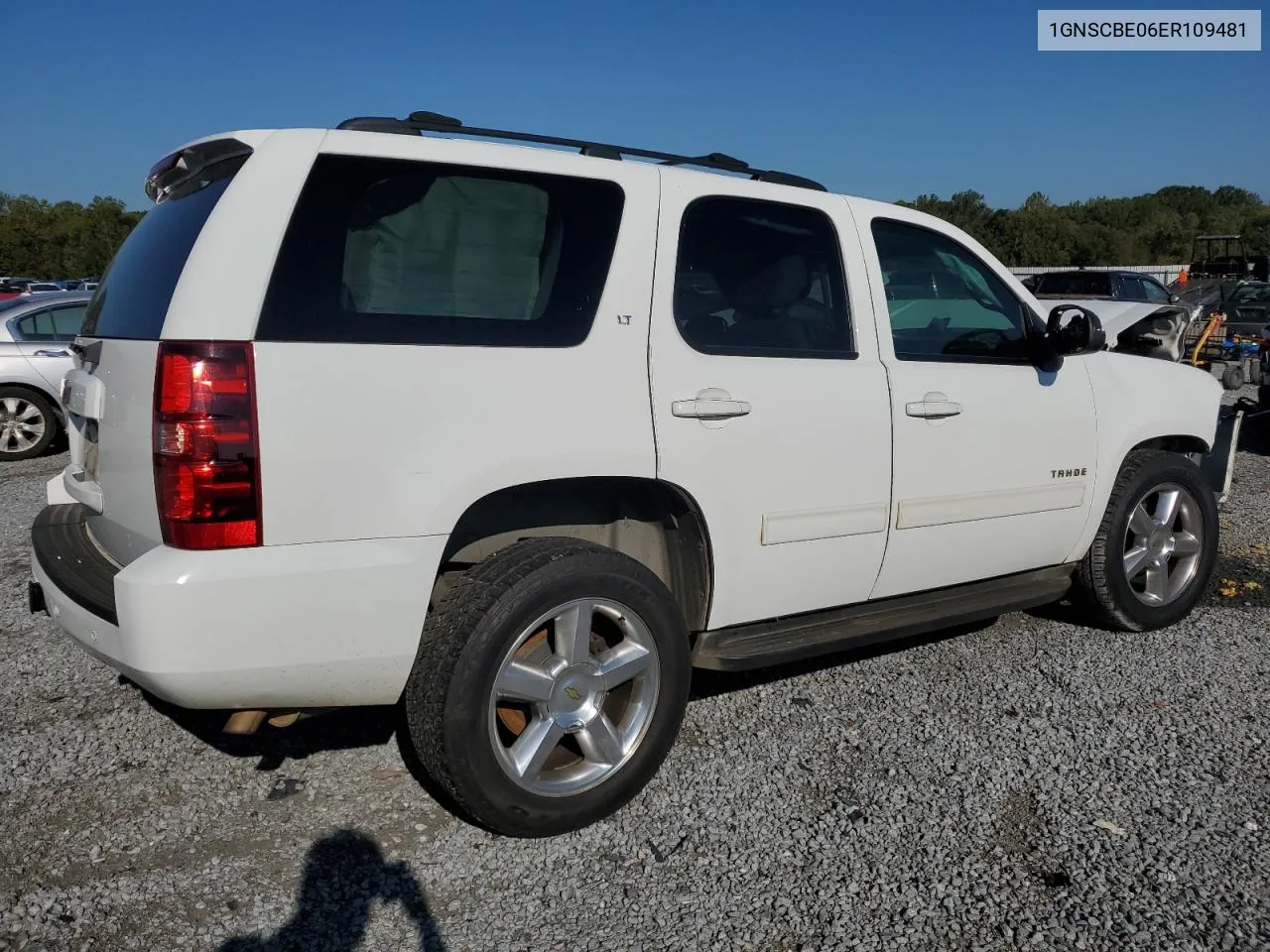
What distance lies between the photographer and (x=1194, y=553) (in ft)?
15.0

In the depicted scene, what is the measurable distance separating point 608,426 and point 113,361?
1.38m

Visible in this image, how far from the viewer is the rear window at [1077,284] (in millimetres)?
18875

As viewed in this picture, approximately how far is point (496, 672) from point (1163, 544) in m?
3.38

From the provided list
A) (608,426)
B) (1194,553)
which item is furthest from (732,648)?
(1194,553)

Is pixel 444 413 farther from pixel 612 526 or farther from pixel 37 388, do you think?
pixel 37 388

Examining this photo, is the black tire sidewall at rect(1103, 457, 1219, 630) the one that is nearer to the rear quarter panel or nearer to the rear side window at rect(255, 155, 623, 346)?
the rear quarter panel

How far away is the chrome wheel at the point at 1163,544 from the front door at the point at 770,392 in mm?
1709

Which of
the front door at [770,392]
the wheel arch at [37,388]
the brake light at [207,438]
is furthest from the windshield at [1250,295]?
the brake light at [207,438]

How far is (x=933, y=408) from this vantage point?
349 centimetres

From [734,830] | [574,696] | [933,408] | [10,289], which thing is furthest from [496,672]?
[10,289]

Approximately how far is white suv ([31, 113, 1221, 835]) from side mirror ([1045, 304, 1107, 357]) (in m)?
0.01

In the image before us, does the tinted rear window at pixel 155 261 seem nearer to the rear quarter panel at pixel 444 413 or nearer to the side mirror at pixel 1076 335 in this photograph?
the rear quarter panel at pixel 444 413

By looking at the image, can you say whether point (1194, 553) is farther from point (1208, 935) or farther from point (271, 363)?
point (271, 363)

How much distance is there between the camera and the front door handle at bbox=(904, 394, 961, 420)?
3445mm
